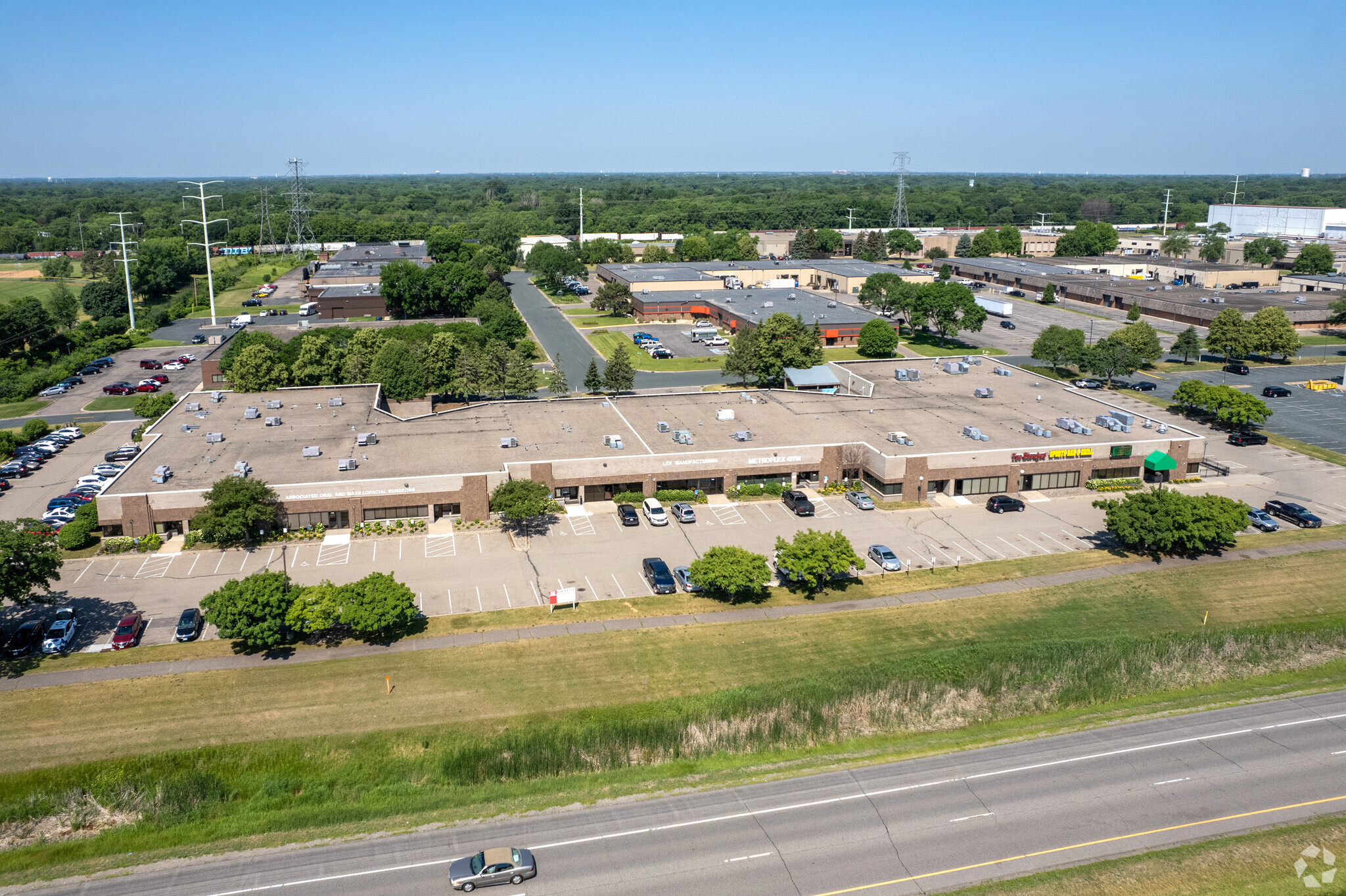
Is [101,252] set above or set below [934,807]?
above

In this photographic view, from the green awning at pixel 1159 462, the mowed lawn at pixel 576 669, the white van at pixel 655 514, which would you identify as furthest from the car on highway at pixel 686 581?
the green awning at pixel 1159 462

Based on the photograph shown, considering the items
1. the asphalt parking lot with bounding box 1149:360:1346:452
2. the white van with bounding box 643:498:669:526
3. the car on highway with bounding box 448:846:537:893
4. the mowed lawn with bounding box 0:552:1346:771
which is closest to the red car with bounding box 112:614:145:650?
the mowed lawn with bounding box 0:552:1346:771

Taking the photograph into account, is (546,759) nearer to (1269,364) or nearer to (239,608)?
(239,608)

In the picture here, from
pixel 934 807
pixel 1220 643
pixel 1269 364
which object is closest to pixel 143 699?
pixel 934 807

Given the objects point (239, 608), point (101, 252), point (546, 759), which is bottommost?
point (546, 759)

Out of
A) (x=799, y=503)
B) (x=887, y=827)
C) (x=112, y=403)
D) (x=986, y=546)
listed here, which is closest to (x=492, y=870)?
(x=887, y=827)

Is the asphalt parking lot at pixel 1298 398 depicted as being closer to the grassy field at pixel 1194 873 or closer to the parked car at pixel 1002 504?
the parked car at pixel 1002 504
